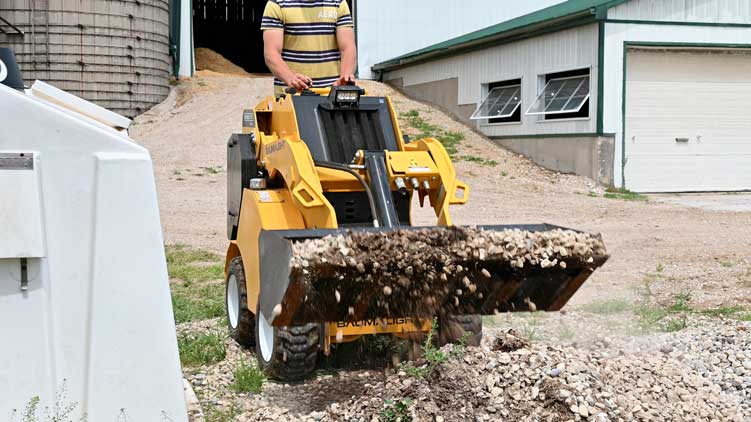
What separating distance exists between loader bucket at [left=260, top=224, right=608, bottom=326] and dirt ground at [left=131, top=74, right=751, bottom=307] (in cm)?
311

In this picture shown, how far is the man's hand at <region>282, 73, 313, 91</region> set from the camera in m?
6.15

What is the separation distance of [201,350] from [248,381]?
828 mm

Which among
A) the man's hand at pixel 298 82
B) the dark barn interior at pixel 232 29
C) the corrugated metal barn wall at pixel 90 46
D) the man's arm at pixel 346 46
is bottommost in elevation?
the man's hand at pixel 298 82

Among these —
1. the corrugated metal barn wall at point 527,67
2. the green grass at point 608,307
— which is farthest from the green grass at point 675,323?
the corrugated metal barn wall at point 527,67

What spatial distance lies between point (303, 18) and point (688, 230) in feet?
28.3

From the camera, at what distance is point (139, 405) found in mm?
3514

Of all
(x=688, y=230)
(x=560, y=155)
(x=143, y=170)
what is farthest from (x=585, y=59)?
(x=143, y=170)

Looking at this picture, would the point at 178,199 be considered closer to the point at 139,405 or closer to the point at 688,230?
the point at 688,230

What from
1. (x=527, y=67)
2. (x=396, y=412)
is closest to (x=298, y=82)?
(x=396, y=412)

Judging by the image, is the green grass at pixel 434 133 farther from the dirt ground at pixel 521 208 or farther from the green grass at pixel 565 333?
the green grass at pixel 565 333

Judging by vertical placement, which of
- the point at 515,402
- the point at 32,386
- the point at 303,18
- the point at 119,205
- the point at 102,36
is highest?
the point at 102,36

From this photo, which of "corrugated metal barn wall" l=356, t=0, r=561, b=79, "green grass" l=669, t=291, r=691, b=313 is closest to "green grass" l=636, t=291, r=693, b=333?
"green grass" l=669, t=291, r=691, b=313

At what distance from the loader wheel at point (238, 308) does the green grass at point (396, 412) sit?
70.7 inches

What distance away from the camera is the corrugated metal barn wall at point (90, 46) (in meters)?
24.1
